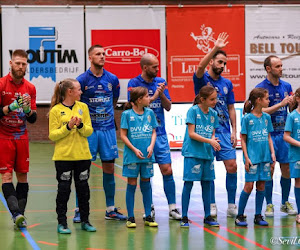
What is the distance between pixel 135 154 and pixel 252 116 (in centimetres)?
153

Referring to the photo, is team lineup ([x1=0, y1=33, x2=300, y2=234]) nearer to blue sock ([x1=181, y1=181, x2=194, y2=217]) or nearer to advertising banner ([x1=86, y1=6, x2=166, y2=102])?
blue sock ([x1=181, y1=181, x2=194, y2=217])

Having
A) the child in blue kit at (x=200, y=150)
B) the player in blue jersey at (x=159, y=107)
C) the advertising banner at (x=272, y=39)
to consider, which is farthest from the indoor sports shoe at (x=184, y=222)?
the advertising banner at (x=272, y=39)

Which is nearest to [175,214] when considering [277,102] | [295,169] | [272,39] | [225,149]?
[225,149]

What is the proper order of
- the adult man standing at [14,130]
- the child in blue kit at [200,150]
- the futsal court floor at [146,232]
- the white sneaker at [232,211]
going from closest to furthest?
the futsal court floor at [146,232]
the adult man standing at [14,130]
the child in blue kit at [200,150]
the white sneaker at [232,211]

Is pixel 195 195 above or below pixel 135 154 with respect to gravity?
below

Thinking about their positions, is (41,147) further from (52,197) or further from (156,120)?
(156,120)

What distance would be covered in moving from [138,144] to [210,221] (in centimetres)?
129

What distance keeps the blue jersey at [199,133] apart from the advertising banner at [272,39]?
13.3m

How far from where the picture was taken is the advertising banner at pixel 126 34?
20734 millimetres

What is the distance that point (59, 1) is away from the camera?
69.8ft

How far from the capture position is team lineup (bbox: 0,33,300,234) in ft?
25.0

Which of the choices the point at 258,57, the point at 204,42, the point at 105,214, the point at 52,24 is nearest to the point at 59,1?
the point at 52,24

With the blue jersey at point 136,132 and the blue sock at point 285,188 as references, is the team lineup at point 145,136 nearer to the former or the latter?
the blue jersey at point 136,132

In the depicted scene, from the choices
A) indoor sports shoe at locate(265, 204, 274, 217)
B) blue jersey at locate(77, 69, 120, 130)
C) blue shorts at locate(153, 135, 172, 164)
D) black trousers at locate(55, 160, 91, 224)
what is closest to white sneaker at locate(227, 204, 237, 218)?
indoor sports shoe at locate(265, 204, 274, 217)
